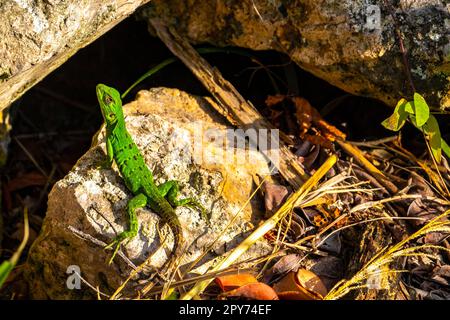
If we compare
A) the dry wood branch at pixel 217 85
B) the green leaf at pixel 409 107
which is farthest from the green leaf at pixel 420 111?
the dry wood branch at pixel 217 85

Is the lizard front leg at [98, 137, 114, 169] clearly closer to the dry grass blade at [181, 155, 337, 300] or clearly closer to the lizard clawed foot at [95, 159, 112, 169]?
the lizard clawed foot at [95, 159, 112, 169]

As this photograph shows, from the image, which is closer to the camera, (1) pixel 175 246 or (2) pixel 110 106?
(1) pixel 175 246

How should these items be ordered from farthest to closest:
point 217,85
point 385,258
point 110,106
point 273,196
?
point 217,85
point 110,106
point 273,196
point 385,258

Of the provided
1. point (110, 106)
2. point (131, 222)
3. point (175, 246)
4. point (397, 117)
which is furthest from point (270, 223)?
point (110, 106)

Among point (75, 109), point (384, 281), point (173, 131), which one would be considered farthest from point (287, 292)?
point (75, 109)

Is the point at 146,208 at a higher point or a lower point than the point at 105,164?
lower

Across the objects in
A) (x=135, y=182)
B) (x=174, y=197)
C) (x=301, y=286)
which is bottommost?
(x=301, y=286)

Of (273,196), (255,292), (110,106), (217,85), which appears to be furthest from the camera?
(217,85)

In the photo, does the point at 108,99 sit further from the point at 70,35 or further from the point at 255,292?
the point at 255,292

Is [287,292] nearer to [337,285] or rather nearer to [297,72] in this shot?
[337,285]
